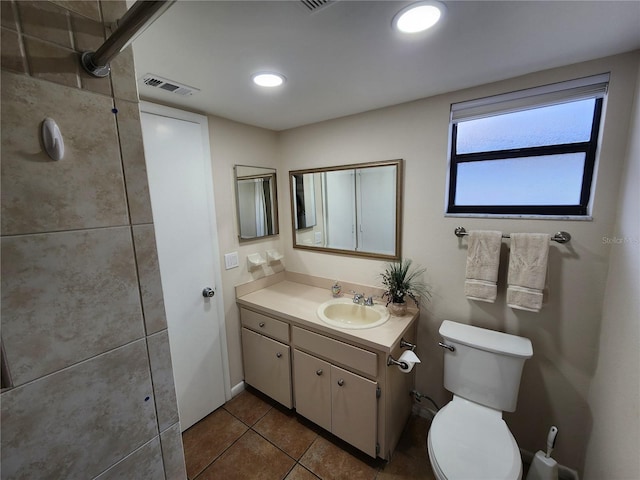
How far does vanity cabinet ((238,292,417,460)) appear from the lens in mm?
1487

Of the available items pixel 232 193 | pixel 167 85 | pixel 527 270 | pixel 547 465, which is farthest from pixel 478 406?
pixel 167 85

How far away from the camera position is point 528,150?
1459 mm

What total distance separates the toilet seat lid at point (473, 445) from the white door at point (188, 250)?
5.14ft

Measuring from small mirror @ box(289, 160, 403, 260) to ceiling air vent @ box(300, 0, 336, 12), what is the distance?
1102 mm

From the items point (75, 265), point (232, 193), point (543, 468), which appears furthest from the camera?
point (232, 193)

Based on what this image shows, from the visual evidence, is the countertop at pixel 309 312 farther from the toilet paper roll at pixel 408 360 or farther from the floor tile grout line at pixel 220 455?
the floor tile grout line at pixel 220 455

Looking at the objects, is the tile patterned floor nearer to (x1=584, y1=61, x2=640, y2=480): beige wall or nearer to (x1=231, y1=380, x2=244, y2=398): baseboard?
(x1=231, y1=380, x2=244, y2=398): baseboard

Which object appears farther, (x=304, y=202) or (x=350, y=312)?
(x=304, y=202)

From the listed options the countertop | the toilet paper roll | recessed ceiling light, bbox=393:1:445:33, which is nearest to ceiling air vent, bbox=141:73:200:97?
recessed ceiling light, bbox=393:1:445:33

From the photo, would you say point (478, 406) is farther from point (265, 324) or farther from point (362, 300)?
point (265, 324)

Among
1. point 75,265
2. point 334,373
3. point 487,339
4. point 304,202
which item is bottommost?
point 334,373

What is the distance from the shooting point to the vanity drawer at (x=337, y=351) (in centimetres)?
147

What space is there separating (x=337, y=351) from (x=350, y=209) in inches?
41.9

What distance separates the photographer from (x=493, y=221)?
152 cm
